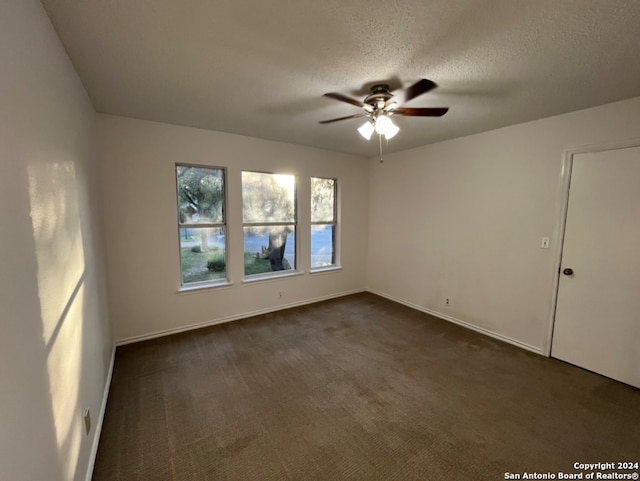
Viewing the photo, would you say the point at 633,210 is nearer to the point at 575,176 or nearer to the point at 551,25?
the point at 575,176

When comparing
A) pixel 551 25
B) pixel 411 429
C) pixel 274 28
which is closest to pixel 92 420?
pixel 411 429

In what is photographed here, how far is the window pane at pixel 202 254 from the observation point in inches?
137

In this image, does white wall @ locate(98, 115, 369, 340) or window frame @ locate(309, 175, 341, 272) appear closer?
white wall @ locate(98, 115, 369, 340)

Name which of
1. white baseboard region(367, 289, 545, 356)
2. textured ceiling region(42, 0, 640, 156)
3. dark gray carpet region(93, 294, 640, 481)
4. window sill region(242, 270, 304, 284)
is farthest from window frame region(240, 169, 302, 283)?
white baseboard region(367, 289, 545, 356)

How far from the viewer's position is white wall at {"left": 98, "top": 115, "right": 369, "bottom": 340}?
2.94 meters

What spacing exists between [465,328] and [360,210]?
2461 mm

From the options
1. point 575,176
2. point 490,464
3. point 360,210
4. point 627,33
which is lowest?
point 490,464

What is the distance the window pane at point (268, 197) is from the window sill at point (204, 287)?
0.89 metres

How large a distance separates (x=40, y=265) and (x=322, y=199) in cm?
375

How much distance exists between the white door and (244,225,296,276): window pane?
10.9 feet

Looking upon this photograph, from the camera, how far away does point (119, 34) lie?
5.12 ft

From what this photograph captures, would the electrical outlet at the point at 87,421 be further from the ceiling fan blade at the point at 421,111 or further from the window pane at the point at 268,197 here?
the ceiling fan blade at the point at 421,111

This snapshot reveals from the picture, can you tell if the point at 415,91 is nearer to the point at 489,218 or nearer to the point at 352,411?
the point at 489,218

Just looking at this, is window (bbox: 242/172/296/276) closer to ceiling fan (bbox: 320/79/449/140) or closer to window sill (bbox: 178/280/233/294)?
window sill (bbox: 178/280/233/294)
